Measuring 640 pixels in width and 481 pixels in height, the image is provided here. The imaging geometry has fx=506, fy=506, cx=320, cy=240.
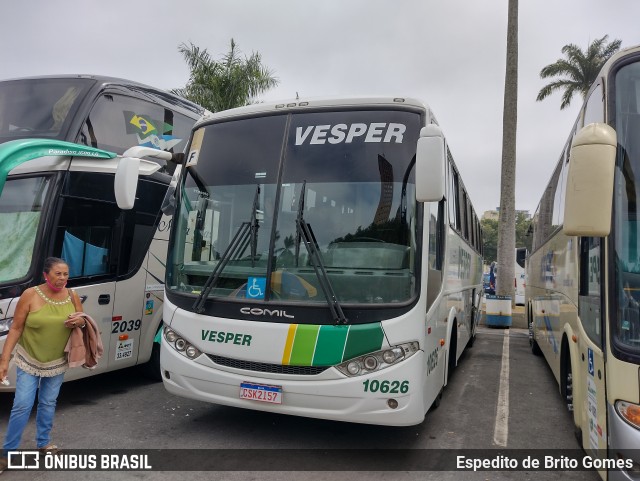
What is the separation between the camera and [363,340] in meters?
4.19

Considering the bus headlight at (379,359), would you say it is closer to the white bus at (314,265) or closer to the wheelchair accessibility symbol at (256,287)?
the white bus at (314,265)

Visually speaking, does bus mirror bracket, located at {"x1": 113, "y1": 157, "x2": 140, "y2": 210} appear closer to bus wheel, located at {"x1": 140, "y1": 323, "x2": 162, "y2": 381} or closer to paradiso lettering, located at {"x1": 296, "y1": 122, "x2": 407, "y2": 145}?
paradiso lettering, located at {"x1": 296, "y1": 122, "x2": 407, "y2": 145}

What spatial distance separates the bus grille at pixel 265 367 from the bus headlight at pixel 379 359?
0.80 ft

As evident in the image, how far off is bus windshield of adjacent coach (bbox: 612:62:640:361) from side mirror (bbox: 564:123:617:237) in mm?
322

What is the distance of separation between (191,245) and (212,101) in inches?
523

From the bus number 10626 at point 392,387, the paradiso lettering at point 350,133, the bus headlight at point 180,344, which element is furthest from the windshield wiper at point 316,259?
the bus headlight at point 180,344

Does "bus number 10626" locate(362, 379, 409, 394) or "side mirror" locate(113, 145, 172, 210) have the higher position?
"side mirror" locate(113, 145, 172, 210)

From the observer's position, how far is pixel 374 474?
4.24m

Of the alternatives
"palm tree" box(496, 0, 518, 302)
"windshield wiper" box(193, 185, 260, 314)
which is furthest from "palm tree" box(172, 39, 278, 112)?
"windshield wiper" box(193, 185, 260, 314)

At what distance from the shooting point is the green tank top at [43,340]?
415cm

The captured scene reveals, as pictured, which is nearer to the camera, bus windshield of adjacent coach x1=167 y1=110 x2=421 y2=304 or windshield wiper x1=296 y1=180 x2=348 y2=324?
windshield wiper x1=296 y1=180 x2=348 y2=324

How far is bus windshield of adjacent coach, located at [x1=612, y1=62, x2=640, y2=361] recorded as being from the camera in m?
3.27

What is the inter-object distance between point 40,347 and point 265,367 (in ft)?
6.10

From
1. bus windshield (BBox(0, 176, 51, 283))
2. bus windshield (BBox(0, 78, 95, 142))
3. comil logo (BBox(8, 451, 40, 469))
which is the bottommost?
comil logo (BBox(8, 451, 40, 469))
